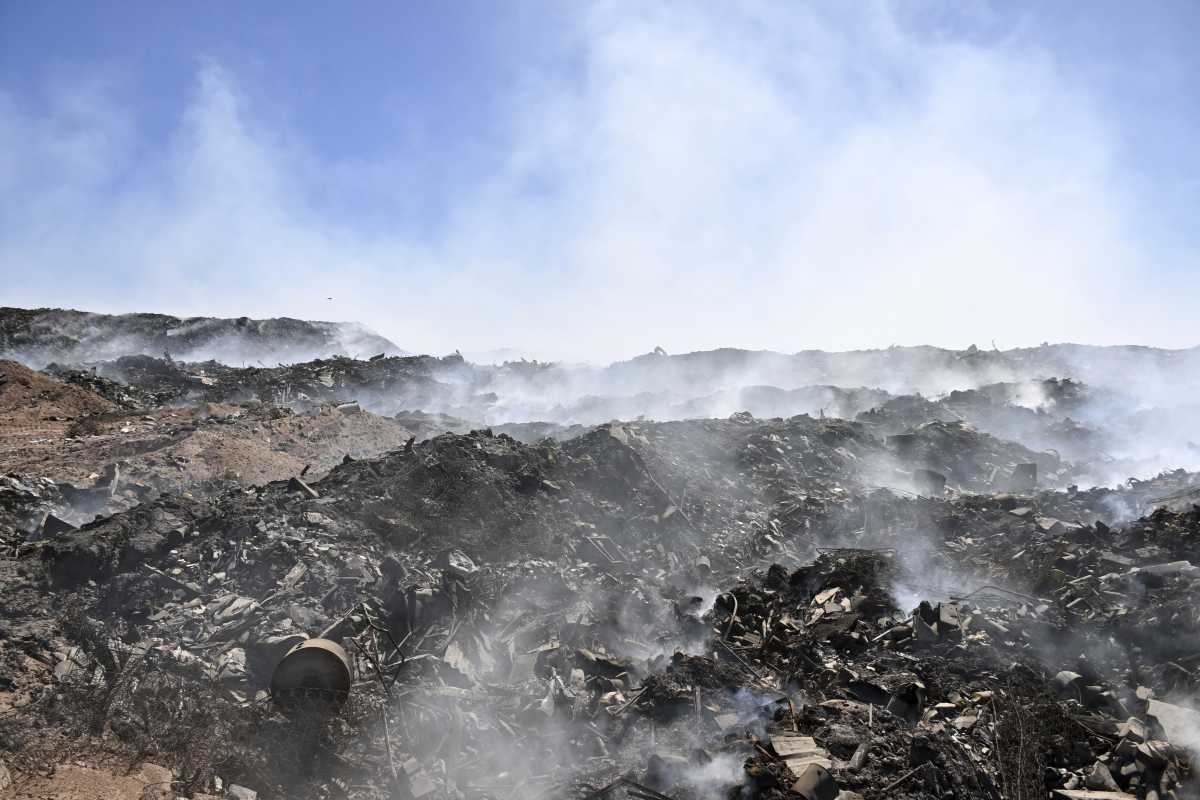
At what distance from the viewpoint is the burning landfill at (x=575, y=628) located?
4934mm

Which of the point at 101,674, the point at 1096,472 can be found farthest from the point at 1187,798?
the point at 1096,472

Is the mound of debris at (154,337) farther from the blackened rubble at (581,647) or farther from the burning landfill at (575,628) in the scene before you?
the blackened rubble at (581,647)

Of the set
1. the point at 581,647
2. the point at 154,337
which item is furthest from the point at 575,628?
the point at 154,337

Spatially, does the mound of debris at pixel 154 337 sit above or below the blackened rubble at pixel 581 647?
above

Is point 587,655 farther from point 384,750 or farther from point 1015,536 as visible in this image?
point 1015,536

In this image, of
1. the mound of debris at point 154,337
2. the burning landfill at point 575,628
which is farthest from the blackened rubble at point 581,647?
the mound of debris at point 154,337

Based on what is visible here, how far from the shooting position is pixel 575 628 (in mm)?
7156

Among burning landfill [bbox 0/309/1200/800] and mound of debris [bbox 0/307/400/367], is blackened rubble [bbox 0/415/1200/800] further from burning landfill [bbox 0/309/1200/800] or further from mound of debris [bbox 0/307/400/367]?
mound of debris [bbox 0/307/400/367]

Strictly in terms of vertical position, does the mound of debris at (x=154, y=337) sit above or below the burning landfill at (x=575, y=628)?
above

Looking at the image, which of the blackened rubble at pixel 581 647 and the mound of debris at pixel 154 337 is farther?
the mound of debris at pixel 154 337

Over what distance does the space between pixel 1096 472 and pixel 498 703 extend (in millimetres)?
18735

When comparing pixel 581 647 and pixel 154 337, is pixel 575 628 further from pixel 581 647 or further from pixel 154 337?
pixel 154 337

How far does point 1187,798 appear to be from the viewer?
416 centimetres

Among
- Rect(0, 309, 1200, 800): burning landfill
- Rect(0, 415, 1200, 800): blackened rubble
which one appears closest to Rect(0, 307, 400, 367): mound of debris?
Rect(0, 309, 1200, 800): burning landfill
